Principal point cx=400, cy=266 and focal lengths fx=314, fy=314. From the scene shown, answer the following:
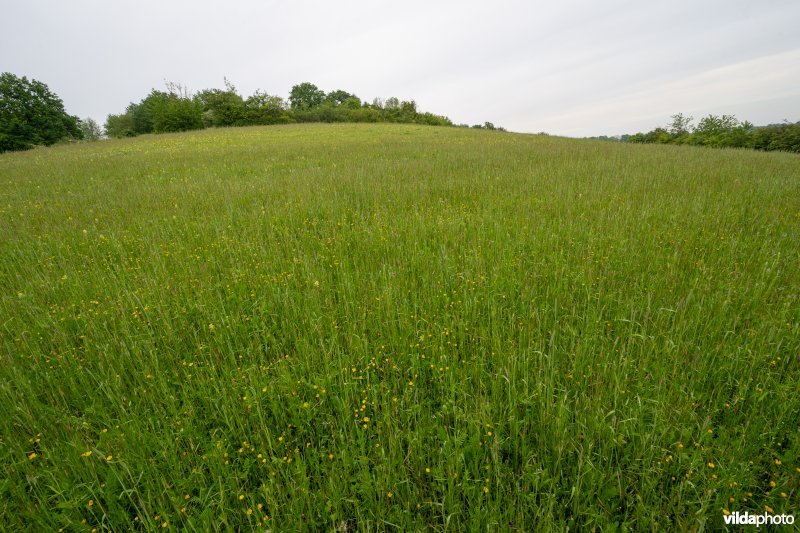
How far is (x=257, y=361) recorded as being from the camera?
8.42ft

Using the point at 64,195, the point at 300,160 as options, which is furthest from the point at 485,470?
the point at 300,160

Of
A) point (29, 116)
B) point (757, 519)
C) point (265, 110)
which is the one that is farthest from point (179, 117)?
point (757, 519)

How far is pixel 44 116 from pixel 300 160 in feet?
212

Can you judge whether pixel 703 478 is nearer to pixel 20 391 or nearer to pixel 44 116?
pixel 20 391

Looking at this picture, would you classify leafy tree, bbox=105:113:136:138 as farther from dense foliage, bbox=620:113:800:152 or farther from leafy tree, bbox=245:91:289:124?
dense foliage, bbox=620:113:800:152

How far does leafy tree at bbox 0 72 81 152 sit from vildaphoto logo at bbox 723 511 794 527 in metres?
70.5

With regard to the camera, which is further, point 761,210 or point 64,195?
point 64,195

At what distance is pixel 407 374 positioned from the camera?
2270mm

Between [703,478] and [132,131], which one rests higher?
[132,131]

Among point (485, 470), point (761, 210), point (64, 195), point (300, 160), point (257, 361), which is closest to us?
point (485, 470)

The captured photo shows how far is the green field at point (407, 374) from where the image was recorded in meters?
1.56

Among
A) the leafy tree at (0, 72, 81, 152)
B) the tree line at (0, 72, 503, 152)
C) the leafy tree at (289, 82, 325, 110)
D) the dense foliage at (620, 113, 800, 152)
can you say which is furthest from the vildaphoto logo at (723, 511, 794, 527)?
the leafy tree at (289, 82, 325, 110)

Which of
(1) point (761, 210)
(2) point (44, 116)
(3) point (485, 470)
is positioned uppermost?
(2) point (44, 116)

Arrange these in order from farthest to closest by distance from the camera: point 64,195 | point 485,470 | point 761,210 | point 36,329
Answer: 1. point 64,195
2. point 761,210
3. point 36,329
4. point 485,470
